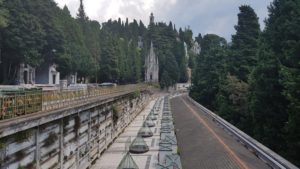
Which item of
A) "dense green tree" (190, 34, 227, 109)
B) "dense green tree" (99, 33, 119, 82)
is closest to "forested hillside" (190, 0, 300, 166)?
"dense green tree" (190, 34, 227, 109)

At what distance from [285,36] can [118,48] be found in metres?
66.5

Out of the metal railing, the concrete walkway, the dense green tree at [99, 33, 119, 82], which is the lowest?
the concrete walkway

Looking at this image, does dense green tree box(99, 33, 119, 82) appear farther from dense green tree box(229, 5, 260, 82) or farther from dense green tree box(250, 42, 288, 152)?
dense green tree box(250, 42, 288, 152)

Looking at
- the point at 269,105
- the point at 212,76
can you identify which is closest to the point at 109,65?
the point at 212,76

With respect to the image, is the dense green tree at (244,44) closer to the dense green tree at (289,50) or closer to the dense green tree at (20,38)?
the dense green tree at (289,50)

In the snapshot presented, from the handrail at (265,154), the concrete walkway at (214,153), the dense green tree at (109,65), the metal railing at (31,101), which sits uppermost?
the dense green tree at (109,65)

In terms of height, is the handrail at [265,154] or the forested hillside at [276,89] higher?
the forested hillside at [276,89]

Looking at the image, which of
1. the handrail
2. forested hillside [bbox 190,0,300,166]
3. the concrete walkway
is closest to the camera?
the handrail

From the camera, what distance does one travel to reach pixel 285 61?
29.0 m

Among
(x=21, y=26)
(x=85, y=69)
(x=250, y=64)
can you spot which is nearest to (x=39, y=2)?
(x=21, y=26)

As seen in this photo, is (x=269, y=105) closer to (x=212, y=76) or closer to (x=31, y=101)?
(x=31, y=101)

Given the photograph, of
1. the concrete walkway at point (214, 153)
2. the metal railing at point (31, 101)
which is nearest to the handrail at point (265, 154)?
the concrete walkway at point (214, 153)

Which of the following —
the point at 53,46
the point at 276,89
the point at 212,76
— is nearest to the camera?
the point at 276,89

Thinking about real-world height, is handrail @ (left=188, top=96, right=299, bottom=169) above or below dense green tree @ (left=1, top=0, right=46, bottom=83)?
below
